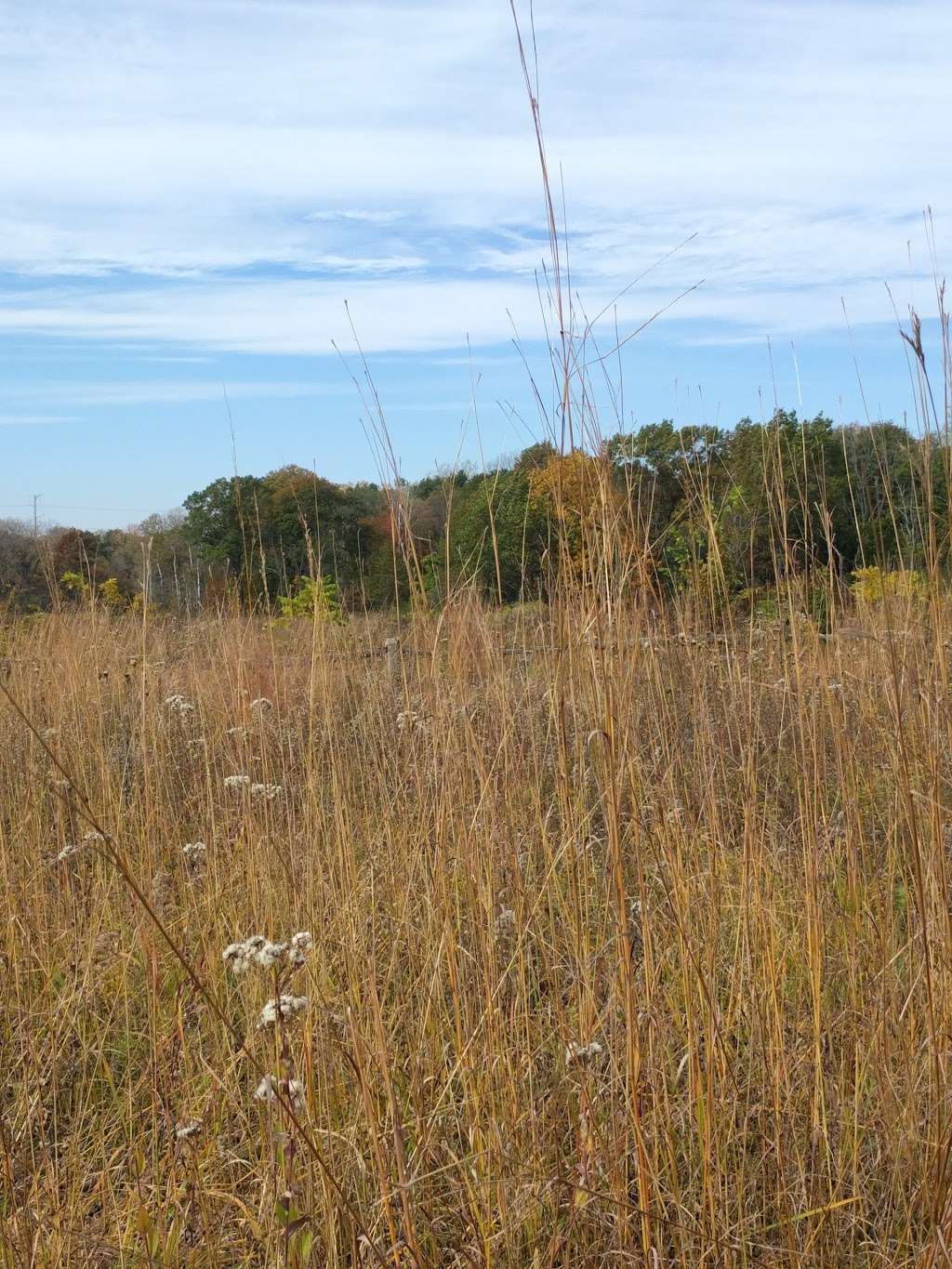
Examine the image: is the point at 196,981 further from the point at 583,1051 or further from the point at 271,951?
the point at 583,1051

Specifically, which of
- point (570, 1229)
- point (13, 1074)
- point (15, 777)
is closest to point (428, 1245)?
point (570, 1229)

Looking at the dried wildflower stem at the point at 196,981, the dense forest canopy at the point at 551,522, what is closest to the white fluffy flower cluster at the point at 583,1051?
the dried wildflower stem at the point at 196,981

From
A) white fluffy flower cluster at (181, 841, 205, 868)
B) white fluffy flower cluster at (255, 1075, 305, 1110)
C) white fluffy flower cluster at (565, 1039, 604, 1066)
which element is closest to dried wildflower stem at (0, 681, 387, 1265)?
white fluffy flower cluster at (255, 1075, 305, 1110)

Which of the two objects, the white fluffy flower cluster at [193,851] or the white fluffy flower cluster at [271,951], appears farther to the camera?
the white fluffy flower cluster at [193,851]

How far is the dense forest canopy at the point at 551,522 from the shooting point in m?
1.74

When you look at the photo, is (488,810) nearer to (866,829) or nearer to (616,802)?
(616,802)

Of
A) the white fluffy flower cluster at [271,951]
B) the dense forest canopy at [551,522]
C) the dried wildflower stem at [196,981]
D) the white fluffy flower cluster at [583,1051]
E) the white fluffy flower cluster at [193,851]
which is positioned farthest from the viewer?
the white fluffy flower cluster at [193,851]

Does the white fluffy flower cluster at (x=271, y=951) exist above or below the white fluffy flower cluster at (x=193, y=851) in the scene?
above

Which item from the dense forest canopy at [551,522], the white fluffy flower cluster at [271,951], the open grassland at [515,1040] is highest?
the dense forest canopy at [551,522]

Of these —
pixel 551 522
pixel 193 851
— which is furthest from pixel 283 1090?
pixel 551 522

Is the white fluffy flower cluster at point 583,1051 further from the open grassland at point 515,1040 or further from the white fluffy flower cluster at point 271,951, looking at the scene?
the white fluffy flower cluster at point 271,951

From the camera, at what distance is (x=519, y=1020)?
164cm

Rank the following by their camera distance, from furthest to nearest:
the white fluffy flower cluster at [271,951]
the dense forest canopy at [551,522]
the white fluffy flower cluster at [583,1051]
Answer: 1. the dense forest canopy at [551,522]
2. the white fluffy flower cluster at [583,1051]
3. the white fluffy flower cluster at [271,951]

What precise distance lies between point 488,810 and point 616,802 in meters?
0.71
